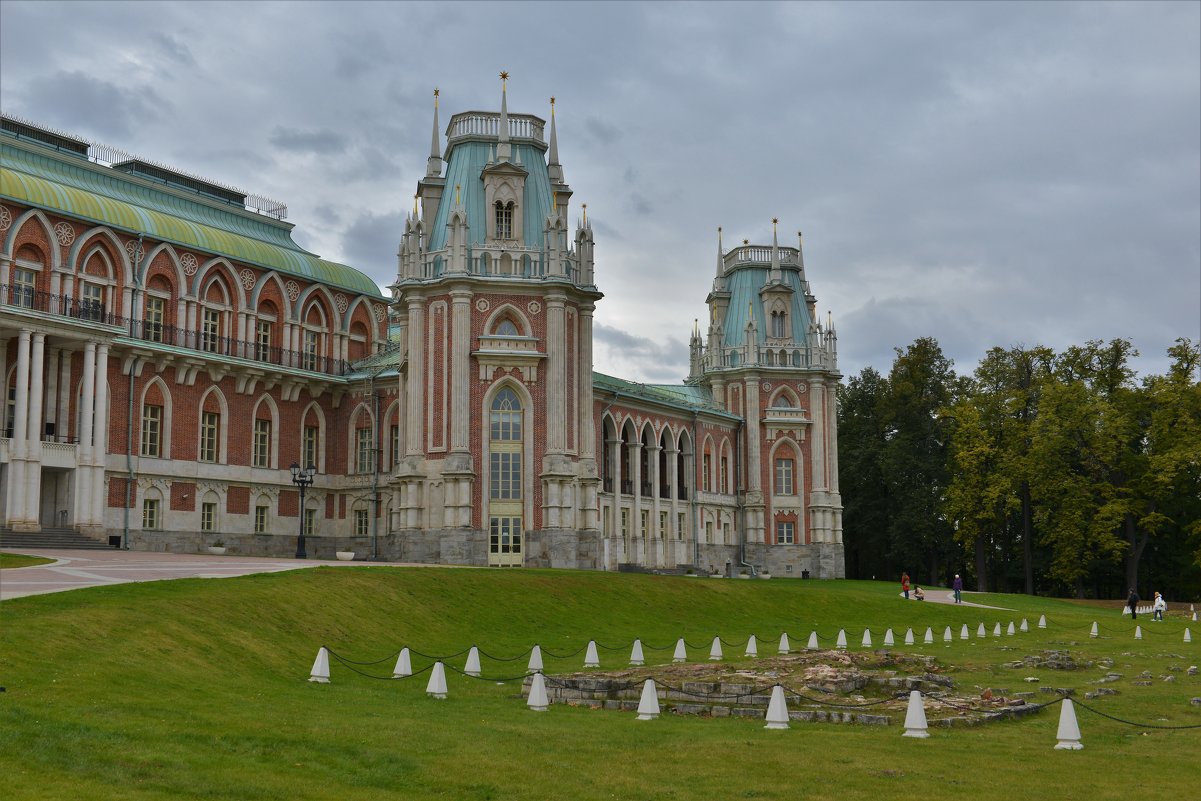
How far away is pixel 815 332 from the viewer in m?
80.1

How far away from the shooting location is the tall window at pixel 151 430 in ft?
186

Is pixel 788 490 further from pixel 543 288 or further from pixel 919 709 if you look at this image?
pixel 919 709

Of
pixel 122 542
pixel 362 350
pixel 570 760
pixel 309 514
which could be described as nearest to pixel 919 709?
pixel 570 760

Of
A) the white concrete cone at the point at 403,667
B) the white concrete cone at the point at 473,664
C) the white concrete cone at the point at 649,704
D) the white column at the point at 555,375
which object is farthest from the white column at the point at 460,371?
the white concrete cone at the point at 649,704

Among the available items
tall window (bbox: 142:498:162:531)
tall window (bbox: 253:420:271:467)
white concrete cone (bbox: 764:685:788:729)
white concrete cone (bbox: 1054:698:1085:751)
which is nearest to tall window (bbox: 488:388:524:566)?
tall window (bbox: 253:420:271:467)

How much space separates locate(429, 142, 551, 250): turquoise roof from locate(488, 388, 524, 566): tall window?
7592mm

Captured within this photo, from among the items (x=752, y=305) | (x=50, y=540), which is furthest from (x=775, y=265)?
(x=50, y=540)

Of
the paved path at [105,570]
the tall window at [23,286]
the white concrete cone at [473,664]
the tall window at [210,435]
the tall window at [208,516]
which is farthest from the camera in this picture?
the tall window at [210,435]

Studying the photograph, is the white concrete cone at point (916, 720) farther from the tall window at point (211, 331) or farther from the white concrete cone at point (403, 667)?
the tall window at point (211, 331)

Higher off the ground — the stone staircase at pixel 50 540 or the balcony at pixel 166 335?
the balcony at pixel 166 335

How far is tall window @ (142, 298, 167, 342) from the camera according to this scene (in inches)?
2265

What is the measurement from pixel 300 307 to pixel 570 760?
51.9 m

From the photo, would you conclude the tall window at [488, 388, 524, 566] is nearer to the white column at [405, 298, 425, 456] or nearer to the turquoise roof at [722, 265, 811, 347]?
the white column at [405, 298, 425, 456]

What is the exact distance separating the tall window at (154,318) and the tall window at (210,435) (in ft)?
14.3
